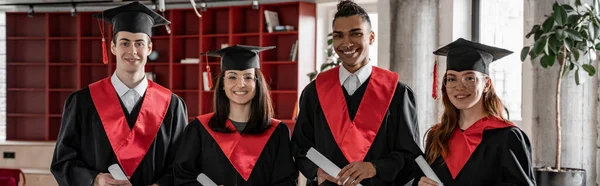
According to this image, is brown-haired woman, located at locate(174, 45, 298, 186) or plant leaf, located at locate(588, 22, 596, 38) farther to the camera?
plant leaf, located at locate(588, 22, 596, 38)

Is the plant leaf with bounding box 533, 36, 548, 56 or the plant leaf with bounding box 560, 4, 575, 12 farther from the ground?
the plant leaf with bounding box 560, 4, 575, 12

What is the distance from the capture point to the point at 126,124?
10.5 feet

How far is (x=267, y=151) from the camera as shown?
3168mm

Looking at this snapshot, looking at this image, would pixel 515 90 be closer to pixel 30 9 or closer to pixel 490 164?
pixel 490 164

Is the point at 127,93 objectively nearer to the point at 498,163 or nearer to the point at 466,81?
the point at 466,81

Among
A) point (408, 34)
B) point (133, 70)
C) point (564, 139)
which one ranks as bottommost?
point (564, 139)

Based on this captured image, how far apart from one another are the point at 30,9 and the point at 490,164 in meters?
8.14

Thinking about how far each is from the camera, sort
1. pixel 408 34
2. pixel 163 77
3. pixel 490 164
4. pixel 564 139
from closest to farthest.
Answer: pixel 490 164 < pixel 564 139 < pixel 408 34 < pixel 163 77

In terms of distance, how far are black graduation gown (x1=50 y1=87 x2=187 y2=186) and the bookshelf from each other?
513 centimetres

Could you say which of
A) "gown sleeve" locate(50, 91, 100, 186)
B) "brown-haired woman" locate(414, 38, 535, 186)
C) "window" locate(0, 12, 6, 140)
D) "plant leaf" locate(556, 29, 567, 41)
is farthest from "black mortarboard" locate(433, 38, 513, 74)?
"window" locate(0, 12, 6, 140)

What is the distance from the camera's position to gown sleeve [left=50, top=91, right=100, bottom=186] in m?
3.10

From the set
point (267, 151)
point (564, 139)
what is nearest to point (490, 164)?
point (267, 151)

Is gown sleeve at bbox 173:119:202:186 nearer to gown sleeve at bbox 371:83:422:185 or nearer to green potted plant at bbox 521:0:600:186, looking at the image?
gown sleeve at bbox 371:83:422:185

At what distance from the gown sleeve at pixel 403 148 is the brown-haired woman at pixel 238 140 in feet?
1.37
